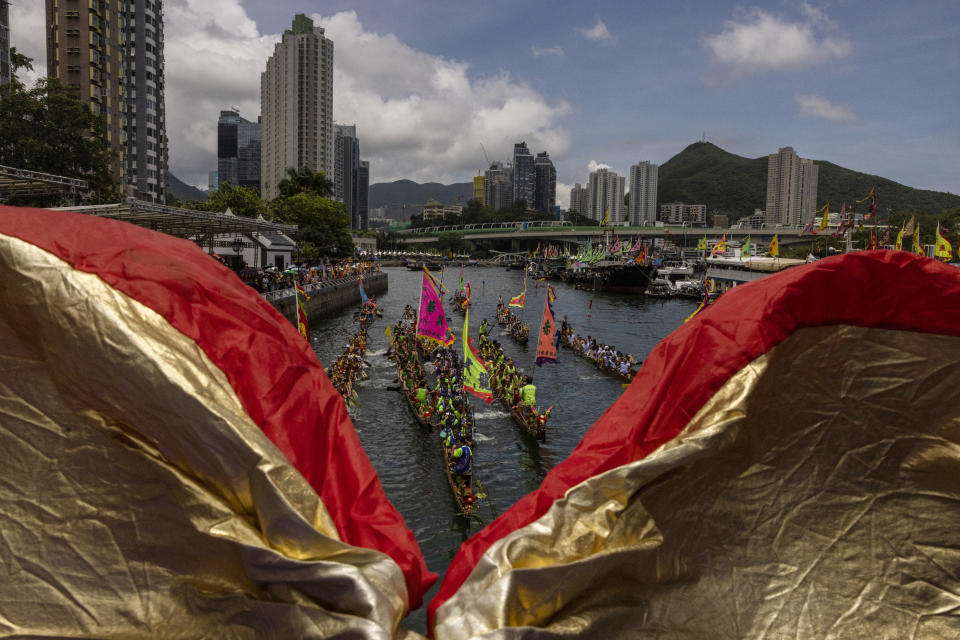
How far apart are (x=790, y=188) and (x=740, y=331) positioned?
210m

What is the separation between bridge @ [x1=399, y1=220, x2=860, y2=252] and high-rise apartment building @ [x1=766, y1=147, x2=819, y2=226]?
164ft

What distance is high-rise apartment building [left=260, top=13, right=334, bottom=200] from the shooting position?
15800cm

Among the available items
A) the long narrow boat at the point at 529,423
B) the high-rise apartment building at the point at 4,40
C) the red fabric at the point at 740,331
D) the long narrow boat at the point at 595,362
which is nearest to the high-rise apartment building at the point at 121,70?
the high-rise apartment building at the point at 4,40

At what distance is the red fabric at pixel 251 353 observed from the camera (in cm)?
251

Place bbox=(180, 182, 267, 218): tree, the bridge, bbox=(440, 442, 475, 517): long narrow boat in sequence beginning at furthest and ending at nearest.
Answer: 1. the bridge
2. bbox=(180, 182, 267, 218): tree
3. bbox=(440, 442, 475, 517): long narrow boat

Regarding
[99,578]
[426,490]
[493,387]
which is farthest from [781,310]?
[493,387]

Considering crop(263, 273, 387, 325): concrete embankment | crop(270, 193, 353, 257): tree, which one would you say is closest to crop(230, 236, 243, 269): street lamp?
crop(263, 273, 387, 325): concrete embankment

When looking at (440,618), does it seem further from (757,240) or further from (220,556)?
(757,240)

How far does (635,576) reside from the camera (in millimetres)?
2605

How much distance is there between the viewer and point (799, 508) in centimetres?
290

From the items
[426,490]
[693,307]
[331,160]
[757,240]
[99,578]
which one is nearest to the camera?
[99,578]

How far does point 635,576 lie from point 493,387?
898 inches

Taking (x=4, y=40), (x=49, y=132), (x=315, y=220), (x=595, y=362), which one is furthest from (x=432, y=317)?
(x=315, y=220)

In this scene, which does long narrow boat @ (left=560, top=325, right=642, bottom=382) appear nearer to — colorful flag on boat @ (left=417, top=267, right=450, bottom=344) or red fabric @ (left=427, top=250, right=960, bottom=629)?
colorful flag on boat @ (left=417, top=267, right=450, bottom=344)
